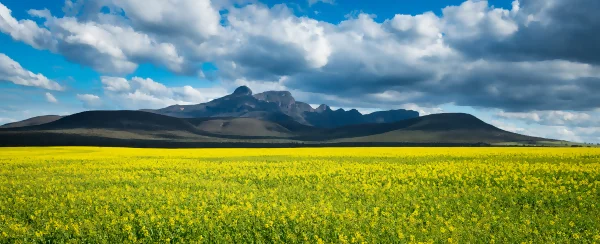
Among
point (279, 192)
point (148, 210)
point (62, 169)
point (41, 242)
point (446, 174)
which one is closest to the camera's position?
point (41, 242)

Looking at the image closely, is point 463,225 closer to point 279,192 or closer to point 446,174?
point 279,192

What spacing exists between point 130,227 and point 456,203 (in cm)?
1338

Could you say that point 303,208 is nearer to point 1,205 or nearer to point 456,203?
point 456,203

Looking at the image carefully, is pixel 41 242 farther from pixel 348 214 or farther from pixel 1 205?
pixel 348 214

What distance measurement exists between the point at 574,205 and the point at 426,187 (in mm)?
6750

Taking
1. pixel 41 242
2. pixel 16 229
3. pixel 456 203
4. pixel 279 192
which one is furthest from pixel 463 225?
pixel 16 229

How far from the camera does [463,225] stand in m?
14.7

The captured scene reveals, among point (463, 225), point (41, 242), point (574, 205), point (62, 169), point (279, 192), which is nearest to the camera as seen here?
point (41, 242)

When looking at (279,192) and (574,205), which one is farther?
(279,192)

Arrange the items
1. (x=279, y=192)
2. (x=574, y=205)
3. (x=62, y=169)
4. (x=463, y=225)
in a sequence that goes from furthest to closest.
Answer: (x=62, y=169) → (x=279, y=192) → (x=574, y=205) → (x=463, y=225)

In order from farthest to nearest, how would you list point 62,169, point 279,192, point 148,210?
1. point 62,169
2. point 279,192
3. point 148,210

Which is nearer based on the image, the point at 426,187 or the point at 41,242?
the point at 41,242

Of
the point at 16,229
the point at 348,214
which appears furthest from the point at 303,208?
the point at 16,229

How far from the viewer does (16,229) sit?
47.2 feet
